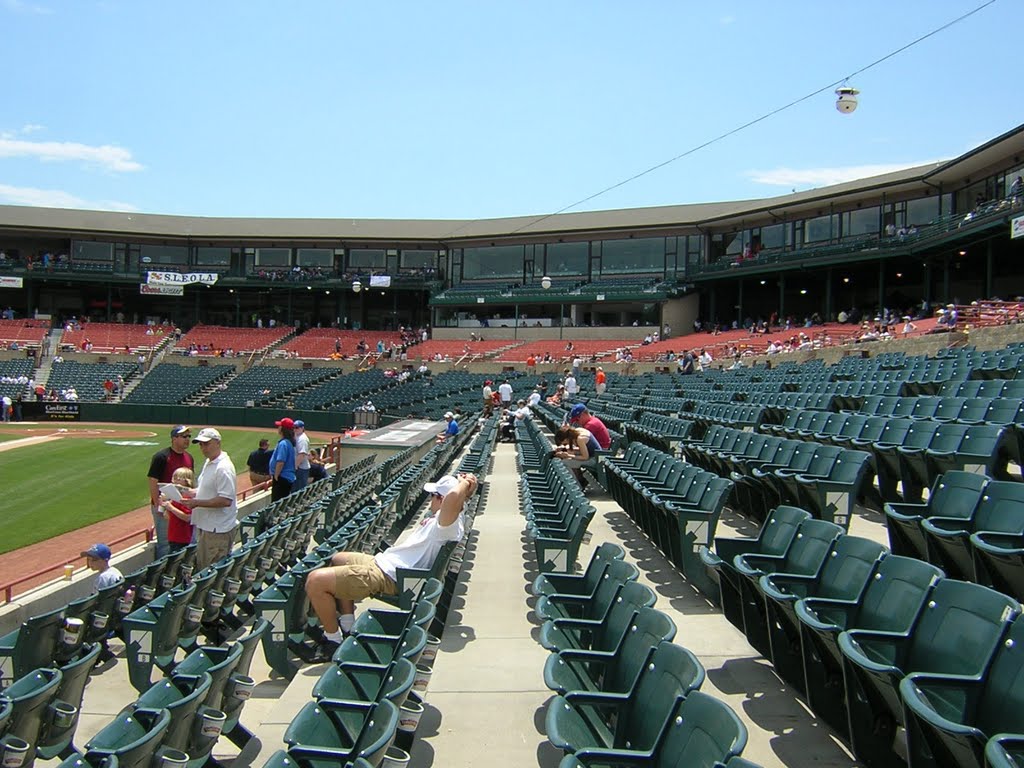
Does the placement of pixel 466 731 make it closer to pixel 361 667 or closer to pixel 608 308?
pixel 361 667

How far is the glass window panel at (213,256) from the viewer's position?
199ft

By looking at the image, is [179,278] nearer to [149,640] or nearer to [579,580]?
[149,640]

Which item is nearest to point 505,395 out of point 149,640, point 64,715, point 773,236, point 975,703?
point 149,640

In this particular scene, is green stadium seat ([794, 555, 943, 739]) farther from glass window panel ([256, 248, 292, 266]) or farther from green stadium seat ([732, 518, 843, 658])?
glass window panel ([256, 248, 292, 266])

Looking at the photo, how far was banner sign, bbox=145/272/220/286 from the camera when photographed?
5472 centimetres

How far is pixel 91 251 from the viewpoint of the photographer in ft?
194

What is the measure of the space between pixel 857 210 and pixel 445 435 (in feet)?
101

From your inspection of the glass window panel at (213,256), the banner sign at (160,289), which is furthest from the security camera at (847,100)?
the glass window panel at (213,256)

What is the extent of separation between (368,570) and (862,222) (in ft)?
138

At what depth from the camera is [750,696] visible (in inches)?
191

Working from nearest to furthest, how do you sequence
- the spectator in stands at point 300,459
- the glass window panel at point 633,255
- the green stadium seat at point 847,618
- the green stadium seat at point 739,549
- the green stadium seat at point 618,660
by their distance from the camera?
the green stadium seat at point 618,660
the green stadium seat at point 847,618
the green stadium seat at point 739,549
the spectator in stands at point 300,459
the glass window panel at point 633,255

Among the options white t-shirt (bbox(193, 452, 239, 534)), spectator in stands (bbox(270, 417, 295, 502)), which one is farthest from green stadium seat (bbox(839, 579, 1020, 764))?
spectator in stands (bbox(270, 417, 295, 502))

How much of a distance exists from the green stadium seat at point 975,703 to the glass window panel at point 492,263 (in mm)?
53307

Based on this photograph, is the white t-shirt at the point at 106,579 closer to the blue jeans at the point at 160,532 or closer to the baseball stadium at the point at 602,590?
the baseball stadium at the point at 602,590
